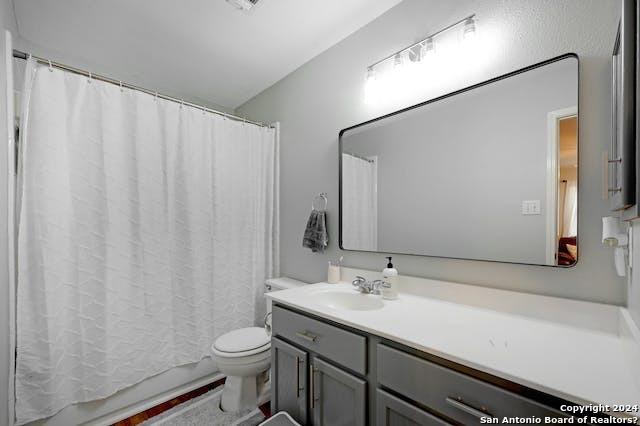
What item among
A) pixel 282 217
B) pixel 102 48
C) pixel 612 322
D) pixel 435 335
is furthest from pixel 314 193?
pixel 102 48

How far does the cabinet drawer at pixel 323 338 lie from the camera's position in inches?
42.4

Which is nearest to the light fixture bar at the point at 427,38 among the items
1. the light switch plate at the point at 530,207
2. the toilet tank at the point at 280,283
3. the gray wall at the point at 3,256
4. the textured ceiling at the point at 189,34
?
the textured ceiling at the point at 189,34

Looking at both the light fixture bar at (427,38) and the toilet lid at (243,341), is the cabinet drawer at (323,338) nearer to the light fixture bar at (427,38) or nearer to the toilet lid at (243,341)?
the toilet lid at (243,341)

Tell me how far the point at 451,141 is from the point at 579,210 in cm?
58

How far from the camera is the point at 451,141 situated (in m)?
1.39

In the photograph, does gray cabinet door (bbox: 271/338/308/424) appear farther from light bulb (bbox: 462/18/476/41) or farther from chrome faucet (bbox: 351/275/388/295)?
light bulb (bbox: 462/18/476/41)

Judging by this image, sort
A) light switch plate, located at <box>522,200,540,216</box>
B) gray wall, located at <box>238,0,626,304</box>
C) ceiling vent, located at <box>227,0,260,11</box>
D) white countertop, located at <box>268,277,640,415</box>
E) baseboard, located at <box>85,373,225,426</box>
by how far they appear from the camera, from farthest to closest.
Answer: baseboard, located at <box>85,373,225,426</box>, ceiling vent, located at <box>227,0,260,11</box>, light switch plate, located at <box>522,200,540,216</box>, gray wall, located at <box>238,0,626,304</box>, white countertop, located at <box>268,277,640,415</box>

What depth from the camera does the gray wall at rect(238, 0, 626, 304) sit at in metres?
1.03

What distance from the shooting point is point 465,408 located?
79 cm

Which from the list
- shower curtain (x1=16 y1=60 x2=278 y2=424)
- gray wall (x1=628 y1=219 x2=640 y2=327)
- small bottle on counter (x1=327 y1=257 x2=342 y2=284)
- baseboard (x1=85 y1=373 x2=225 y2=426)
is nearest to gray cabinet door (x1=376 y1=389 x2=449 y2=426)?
gray wall (x1=628 y1=219 x2=640 y2=327)

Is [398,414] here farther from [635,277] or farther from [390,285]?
A: [635,277]

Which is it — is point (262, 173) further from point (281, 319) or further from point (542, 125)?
point (542, 125)

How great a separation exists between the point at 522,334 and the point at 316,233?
4.17 feet

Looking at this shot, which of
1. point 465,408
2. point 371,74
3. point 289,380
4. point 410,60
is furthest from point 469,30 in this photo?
point 289,380
